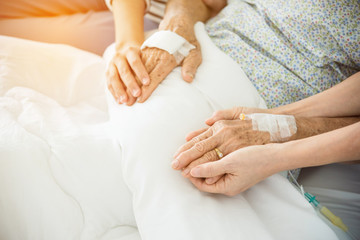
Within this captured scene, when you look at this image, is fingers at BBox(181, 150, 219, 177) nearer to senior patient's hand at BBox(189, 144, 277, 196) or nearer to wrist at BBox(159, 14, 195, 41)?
senior patient's hand at BBox(189, 144, 277, 196)

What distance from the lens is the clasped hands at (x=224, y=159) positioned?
73 centimetres

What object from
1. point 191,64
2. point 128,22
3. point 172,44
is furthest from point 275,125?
point 128,22

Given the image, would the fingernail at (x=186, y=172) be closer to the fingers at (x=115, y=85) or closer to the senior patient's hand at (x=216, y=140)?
the senior patient's hand at (x=216, y=140)

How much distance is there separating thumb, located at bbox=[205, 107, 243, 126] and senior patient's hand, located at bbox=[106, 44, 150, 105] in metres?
0.27

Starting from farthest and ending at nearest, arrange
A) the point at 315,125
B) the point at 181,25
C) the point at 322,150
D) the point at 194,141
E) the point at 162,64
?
the point at 181,25 < the point at 162,64 < the point at 315,125 < the point at 194,141 < the point at 322,150

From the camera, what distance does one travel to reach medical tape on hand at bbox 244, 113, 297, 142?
2.78 ft

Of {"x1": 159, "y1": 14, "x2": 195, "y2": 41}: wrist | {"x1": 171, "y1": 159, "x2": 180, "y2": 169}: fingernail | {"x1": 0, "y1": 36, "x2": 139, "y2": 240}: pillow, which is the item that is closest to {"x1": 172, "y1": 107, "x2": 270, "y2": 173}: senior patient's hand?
{"x1": 171, "y1": 159, "x2": 180, "y2": 169}: fingernail

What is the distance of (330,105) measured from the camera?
939 mm

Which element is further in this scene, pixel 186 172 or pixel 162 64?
pixel 162 64

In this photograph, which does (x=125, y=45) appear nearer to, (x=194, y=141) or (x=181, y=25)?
(x=181, y=25)

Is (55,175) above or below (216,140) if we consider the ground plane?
below

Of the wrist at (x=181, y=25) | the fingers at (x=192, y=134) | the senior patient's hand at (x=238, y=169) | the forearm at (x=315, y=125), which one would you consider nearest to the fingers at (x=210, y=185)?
the senior patient's hand at (x=238, y=169)

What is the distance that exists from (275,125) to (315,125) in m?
0.16

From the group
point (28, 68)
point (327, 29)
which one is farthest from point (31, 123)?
point (327, 29)
